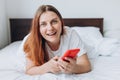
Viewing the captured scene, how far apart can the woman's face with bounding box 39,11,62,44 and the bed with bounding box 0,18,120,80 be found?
24cm

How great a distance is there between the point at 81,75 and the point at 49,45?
295 millimetres

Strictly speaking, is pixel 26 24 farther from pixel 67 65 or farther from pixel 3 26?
pixel 67 65

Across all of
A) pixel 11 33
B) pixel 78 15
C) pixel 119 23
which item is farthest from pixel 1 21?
pixel 119 23

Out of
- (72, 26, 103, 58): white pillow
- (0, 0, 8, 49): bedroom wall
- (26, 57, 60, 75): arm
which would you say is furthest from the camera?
(0, 0, 8, 49): bedroom wall

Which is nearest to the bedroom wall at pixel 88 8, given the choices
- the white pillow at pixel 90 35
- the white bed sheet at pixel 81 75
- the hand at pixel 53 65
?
the white pillow at pixel 90 35

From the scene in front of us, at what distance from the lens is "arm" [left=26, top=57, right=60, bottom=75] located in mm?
1245

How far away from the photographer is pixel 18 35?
2.53 meters

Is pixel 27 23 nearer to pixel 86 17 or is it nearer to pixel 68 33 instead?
pixel 86 17

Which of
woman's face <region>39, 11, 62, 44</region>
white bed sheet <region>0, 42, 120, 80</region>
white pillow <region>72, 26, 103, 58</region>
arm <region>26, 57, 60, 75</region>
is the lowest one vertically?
white bed sheet <region>0, 42, 120, 80</region>

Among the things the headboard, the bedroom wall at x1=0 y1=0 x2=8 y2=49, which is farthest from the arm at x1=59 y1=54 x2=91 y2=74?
the bedroom wall at x1=0 y1=0 x2=8 y2=49

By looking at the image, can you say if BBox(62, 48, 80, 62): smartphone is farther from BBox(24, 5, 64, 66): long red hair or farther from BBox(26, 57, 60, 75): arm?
BBox(24, 5, 64, 66): long red hair

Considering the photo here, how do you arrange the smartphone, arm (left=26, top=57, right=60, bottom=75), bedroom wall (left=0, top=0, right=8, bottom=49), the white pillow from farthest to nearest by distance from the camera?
bedroom wall (left=0, top=0, right=8, bottom=49) → the white pillow → arm (left=26, top=57, right=60, bottom=75) → the smartphone

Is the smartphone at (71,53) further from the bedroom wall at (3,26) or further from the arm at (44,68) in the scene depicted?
the bedroom wall at (3,26)

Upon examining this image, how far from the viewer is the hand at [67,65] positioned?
3.92 feet
